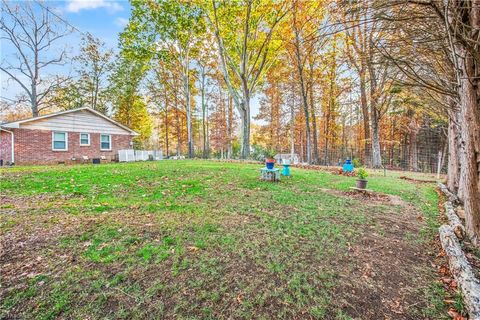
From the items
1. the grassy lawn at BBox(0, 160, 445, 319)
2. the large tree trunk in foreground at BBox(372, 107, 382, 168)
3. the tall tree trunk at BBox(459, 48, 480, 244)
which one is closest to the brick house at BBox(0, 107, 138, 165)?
the grassy lawn at BBox(0, 160, 445, 319)

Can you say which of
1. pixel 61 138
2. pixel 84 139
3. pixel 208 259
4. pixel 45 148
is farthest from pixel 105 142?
pixel 208 259

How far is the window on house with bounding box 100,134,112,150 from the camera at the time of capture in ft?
50.7

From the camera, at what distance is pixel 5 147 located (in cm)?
1172

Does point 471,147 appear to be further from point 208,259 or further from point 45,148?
point 45,148

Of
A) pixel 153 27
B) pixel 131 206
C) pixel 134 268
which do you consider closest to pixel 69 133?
pixel 153 27

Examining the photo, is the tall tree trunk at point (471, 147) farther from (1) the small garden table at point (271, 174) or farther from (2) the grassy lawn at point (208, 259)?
(1) the small garden table at point (271, 174)

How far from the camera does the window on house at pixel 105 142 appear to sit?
15.5 metres

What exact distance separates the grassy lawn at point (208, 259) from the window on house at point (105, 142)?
12.1 meters

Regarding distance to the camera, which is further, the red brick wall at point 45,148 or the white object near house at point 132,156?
the white object near house at point 132,156

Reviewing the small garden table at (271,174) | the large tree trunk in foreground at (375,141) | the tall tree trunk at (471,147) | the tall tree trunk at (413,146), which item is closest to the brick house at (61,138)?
the small garden table at (271,174)

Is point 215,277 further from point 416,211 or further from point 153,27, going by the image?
point 153,27

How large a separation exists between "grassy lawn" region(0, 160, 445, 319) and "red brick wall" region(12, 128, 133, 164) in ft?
33.6

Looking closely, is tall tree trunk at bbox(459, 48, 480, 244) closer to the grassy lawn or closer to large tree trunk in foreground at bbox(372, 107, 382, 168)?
the grassy lawn

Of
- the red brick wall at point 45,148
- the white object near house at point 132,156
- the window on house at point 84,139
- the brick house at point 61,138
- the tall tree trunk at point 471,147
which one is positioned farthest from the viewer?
the white object near house at point 132,156
